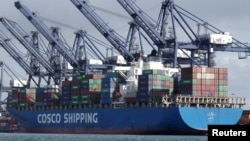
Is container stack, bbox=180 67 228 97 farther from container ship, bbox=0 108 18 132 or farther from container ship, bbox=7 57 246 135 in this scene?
container ship, bbox=0 108 18 132

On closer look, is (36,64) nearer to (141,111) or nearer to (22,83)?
(22,83)

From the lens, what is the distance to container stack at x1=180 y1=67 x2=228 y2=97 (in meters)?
69.2

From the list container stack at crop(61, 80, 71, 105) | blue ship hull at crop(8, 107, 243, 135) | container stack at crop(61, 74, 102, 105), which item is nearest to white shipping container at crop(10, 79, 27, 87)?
blue ship hull at crop(8, 107, 243, 135)

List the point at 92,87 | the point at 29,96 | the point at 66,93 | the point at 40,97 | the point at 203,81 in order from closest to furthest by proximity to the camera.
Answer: the point at 203,81 < the point at 92,87 < the point at 66,93 < the point at 40,97 < the point at 29,96

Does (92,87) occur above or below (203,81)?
below

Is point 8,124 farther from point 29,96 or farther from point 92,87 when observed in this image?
point 92,87

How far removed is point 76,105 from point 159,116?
19505 mm

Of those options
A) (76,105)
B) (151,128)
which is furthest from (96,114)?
(151,128)

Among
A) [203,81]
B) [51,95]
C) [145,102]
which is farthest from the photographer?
[51,95]

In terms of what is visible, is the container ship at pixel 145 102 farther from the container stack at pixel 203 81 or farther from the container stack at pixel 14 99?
the container stack at pixel 14 99

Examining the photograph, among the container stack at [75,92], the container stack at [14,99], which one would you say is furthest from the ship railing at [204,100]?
the container stack at [14,99]

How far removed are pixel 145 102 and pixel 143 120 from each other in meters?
→ 2.46

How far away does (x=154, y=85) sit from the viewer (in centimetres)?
7281

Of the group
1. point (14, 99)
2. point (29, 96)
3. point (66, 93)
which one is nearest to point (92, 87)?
point (66, 93)
